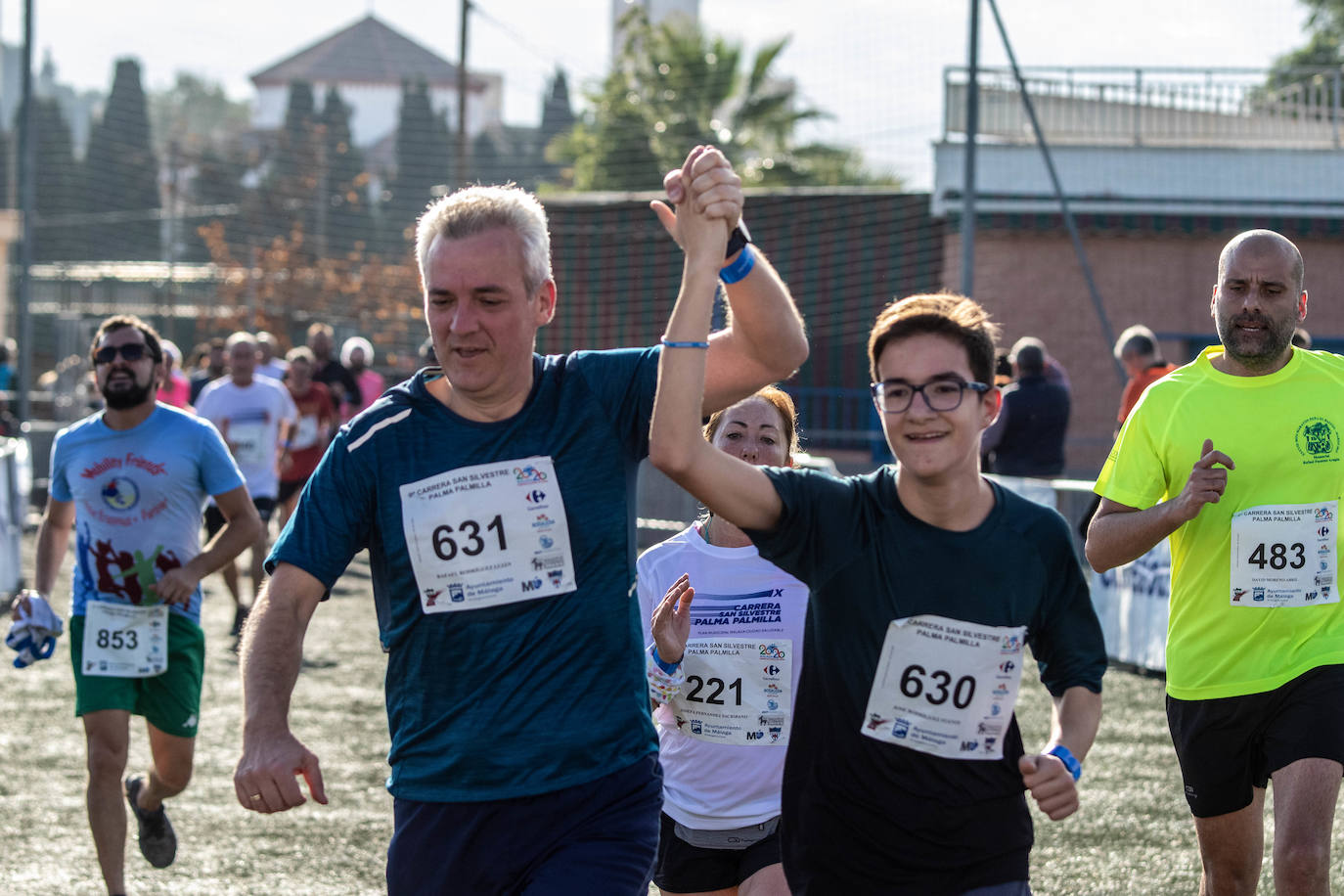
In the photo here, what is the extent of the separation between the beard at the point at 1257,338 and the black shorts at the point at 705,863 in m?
1.99

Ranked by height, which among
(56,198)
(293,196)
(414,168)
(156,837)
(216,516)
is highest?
(293,196)

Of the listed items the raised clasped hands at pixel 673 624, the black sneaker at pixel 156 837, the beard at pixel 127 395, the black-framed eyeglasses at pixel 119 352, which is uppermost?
the black-framed eyeglasses at pixel 119 352

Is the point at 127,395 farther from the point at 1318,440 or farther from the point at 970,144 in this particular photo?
the point at 970,144

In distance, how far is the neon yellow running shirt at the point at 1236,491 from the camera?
4691 millimetres

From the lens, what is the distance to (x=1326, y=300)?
2217 cm

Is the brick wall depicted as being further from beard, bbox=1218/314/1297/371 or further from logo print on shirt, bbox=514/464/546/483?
logo print on shirt, bbox=514/464/546/483

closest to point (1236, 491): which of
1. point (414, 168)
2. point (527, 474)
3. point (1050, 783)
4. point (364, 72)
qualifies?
point (1050, 783)

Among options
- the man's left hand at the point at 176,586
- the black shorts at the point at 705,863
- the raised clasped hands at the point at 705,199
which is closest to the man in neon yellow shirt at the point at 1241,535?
the black shorts at the point at 705,863

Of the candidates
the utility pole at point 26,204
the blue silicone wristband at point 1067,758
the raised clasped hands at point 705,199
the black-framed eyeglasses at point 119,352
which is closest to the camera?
the raised clasped hands at point 705,199

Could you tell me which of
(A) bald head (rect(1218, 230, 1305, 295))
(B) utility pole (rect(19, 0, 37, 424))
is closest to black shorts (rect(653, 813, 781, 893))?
(A) bald head (rect(1218, 230, 1305, 295))

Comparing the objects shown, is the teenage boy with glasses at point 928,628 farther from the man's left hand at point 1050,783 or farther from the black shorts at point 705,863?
the black shorts at point 705,863

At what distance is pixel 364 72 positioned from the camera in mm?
98562

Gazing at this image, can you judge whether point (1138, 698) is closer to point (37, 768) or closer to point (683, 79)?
point (37, 768)

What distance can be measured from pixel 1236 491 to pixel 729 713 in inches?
65.6
